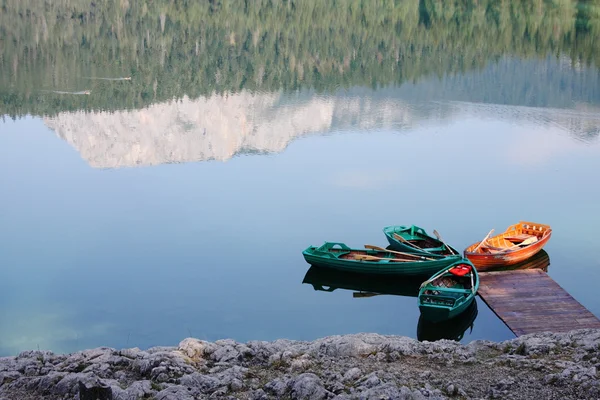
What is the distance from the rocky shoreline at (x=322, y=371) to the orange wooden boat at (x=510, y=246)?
8.14m

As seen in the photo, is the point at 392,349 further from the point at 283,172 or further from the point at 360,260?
the point at 283,172

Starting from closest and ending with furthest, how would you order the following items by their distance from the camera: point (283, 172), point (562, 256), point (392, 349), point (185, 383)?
point (185, 383)
point (392, 349)
point (562, 256)
point (283, 172)

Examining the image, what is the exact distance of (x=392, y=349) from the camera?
16781 millimetres

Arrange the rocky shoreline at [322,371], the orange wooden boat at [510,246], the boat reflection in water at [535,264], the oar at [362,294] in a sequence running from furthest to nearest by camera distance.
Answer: the boat reflection in water at [535,264]
the orange wooden boat at [510,246]
the oar at [362,294]
the rocky shoreline at [322,371]

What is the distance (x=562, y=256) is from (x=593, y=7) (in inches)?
3284

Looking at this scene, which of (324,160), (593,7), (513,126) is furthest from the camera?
(593,7)

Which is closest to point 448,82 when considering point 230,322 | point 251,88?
point 251,88

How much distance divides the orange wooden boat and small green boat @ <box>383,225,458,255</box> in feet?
2.80

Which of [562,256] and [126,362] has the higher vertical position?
[126,362]

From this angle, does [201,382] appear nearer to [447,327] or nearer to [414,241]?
[447,327]

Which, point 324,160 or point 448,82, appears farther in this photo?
point 448,82

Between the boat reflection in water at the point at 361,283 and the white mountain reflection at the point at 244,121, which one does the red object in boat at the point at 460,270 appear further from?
the white mountain reflection at the point at 244,121

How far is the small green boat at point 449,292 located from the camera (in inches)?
878

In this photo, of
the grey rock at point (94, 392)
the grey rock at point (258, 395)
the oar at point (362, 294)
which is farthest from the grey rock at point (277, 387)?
the oar at point (362, 294)
